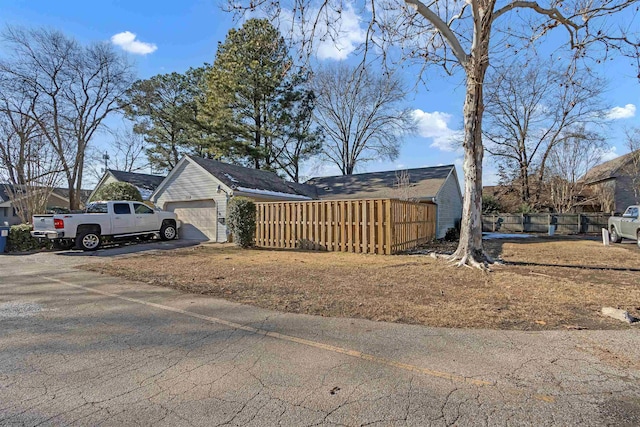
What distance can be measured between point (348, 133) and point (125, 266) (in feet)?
89.8

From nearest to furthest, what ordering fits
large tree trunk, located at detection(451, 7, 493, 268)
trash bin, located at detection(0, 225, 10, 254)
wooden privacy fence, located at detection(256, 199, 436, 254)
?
large tree trunk, located at detection(451, 7, 493, 268) → wooden privacy fence, located at detection(256, 199, 436, 254) → trash bin, located at detection(0, 225, 10, 254)

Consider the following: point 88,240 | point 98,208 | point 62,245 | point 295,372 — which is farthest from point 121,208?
point 295,372

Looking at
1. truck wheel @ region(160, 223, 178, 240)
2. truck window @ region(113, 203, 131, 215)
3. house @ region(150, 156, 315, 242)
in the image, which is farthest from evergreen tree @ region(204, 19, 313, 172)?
truck window @ region(113, 203, 131, 215)

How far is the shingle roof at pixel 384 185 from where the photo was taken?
1942 cm

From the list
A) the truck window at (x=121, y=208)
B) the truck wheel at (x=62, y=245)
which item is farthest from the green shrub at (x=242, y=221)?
the truck wheel at (x=62, y=245)

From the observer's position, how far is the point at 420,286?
6.45 meters

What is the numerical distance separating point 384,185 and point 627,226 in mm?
11806

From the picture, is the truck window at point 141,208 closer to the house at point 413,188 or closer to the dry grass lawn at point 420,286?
the dry grass lawn at point 420,286

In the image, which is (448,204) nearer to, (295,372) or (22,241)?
(295,372)

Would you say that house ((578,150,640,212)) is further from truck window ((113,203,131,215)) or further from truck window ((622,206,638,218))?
truck window ((113,203,131,215))

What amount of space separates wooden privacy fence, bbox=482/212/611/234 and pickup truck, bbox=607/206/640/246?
26.7 ft

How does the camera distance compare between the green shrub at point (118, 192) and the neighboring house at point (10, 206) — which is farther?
the neighboring house at point (10, 206)

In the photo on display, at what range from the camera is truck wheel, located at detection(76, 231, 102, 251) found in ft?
41.0

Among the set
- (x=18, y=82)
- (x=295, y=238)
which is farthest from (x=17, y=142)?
(x=295, y=238)
